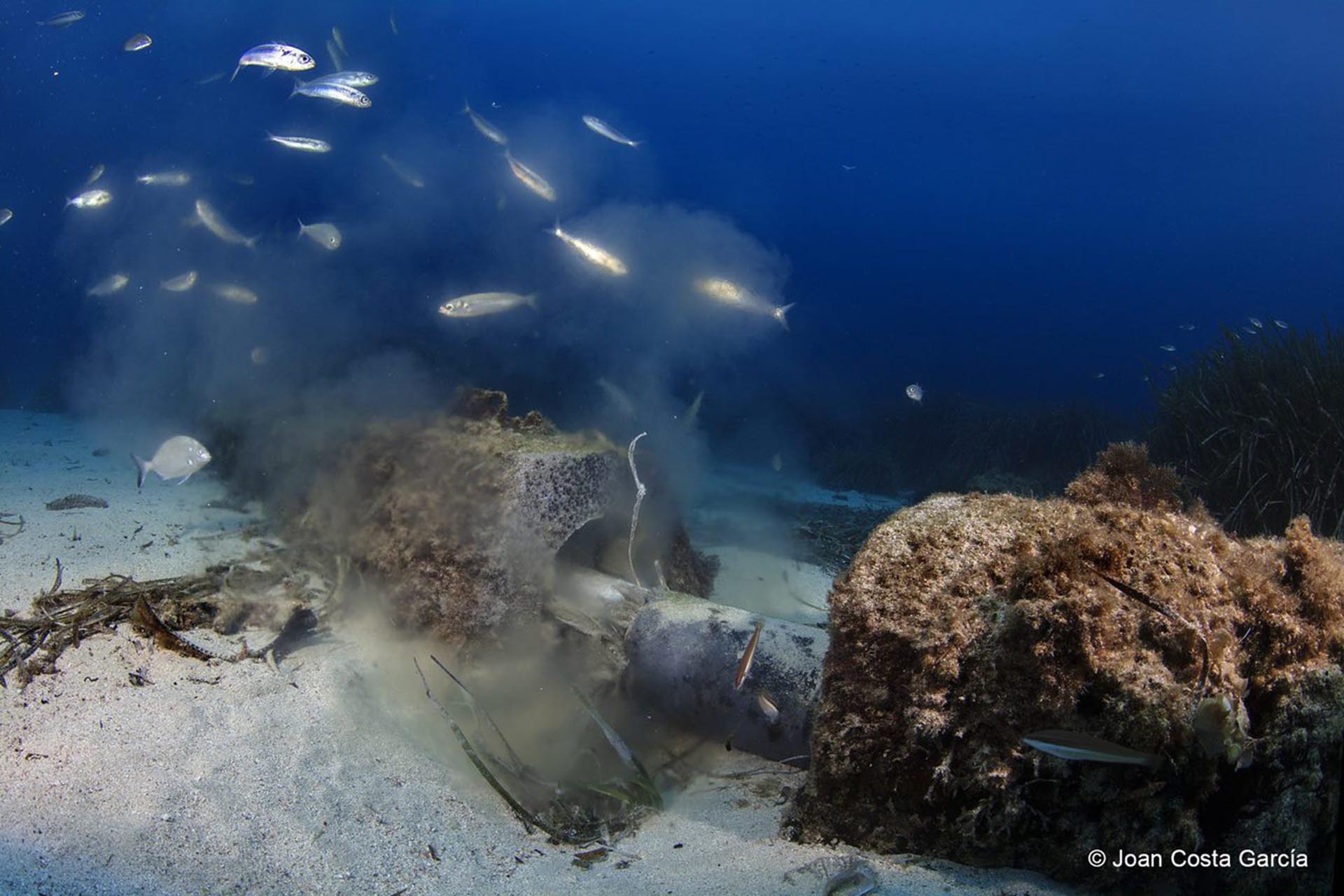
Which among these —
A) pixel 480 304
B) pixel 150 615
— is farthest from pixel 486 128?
pixel 150 615

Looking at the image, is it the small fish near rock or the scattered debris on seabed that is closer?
the scattered debris on seabed

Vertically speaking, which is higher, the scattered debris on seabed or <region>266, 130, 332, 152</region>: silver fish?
<region>266, 130, 332, 152</region>: silver fish

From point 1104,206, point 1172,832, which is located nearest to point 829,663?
point 1172,832

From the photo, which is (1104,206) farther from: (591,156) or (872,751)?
(872,751)

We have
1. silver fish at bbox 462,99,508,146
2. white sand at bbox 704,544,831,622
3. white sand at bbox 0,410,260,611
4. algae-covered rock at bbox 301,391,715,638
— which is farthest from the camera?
silver fish at bbox 462,99,508,146

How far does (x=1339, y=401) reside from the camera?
7.07m

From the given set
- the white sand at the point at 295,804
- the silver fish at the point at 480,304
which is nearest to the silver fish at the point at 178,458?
the white sand at the point at 295,804

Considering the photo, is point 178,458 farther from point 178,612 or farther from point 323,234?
point 323,234

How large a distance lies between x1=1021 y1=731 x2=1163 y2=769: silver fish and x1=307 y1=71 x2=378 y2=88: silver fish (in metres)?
9.30

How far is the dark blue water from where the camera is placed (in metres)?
15.5

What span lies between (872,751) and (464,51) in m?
55.4

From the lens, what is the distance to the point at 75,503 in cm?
656

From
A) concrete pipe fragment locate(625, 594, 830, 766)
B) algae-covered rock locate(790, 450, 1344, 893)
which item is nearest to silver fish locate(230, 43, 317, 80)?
concrete pipe fragment locate(625, 594, 830, 766)

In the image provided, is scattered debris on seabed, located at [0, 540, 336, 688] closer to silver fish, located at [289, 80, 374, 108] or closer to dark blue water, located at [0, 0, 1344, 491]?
dark blue water, located at [0, 0, 1344, 491]
